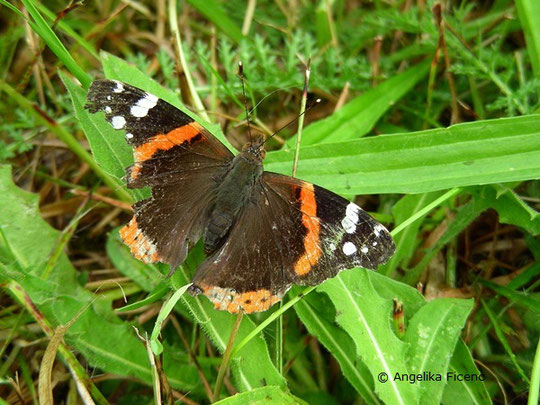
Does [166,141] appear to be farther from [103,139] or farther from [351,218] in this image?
[351,218]

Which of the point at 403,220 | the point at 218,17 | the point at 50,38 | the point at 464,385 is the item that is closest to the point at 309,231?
the point at 403,220

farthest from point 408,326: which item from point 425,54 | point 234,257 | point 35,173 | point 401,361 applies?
point 35,173

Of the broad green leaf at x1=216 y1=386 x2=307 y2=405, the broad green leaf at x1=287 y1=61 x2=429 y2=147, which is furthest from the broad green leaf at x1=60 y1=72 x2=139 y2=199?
the broad green leaf at x1=216 y1=386 x2=307 y2=405

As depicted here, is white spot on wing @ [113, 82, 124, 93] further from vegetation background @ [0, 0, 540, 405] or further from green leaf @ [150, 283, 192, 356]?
green leaf @ [150, 283, 192, 356]

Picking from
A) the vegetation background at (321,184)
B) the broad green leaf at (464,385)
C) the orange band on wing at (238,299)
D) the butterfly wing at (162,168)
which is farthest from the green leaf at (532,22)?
the orange band on wing at (238,299)

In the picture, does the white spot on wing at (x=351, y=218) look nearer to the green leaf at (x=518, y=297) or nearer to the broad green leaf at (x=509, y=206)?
the broad green leaf at (x=509, y=206)

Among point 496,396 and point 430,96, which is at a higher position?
point 430,96

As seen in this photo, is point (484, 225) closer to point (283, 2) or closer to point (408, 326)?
point (408, 326)
